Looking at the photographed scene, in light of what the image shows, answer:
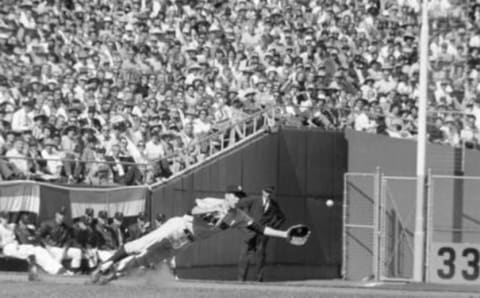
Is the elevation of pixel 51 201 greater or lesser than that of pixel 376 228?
greater

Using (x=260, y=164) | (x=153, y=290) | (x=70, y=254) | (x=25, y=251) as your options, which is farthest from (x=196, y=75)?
(x=153, y=290)

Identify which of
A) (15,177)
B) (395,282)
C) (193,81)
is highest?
(193,81)

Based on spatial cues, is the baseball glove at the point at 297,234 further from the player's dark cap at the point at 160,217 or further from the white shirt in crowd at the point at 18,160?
the white shirt in crowd at the point at 18,160

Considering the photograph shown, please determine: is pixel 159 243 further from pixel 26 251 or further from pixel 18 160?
pixel 18 160

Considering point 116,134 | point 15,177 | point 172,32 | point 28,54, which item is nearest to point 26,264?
point 15,177

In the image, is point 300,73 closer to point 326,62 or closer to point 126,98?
point 326,62

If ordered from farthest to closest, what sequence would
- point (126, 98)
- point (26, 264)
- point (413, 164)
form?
point (413, 164), point (126, 98), point (26, 264)

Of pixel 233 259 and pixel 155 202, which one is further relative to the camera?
pixel 233 259
